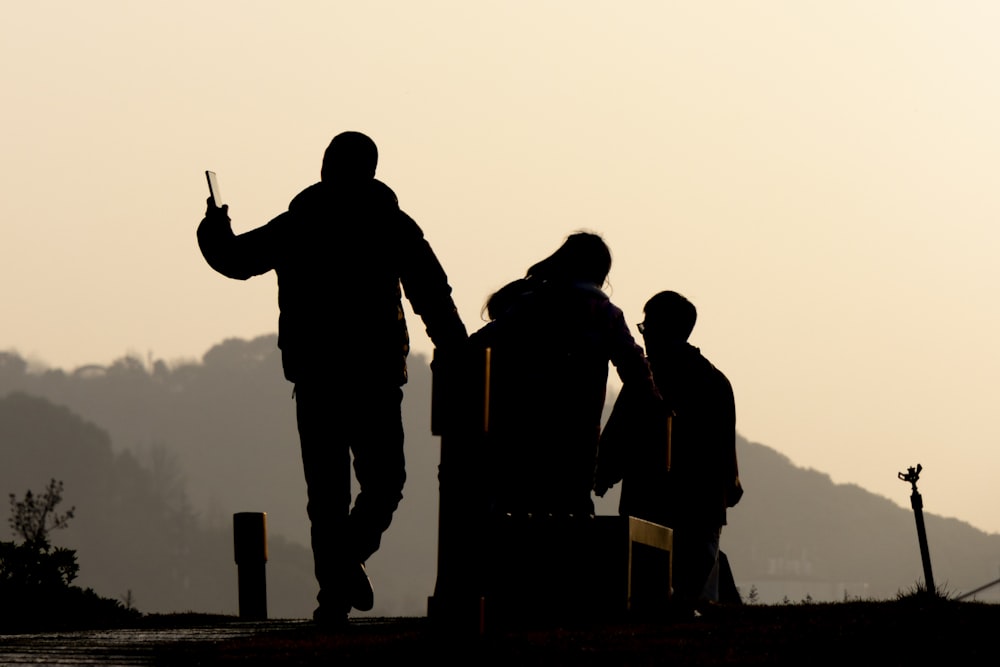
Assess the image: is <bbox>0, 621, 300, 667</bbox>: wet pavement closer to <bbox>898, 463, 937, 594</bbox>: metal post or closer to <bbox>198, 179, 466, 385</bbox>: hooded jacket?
<bbox>198, 179, 466, 385</bbox>: hooded jacket

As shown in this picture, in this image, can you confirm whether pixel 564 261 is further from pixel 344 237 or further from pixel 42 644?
pixel 42 644

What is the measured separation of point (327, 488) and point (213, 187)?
1.67 metres

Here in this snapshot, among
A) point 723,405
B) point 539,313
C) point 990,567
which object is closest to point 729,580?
point 723,405

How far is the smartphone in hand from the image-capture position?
1077cm

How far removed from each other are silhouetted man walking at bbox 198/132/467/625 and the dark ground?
0.52 m

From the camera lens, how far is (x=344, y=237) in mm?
10453

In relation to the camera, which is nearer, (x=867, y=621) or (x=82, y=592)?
(x=867, y=621)

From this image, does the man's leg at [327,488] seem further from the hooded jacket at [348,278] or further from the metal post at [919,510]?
the metal post at [919,510]

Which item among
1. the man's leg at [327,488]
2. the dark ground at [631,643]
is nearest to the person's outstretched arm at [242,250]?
the man's leg at [327,488]

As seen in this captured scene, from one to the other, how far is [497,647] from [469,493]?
64 centimetres

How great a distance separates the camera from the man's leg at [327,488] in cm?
1047

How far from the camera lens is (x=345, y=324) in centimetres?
1041

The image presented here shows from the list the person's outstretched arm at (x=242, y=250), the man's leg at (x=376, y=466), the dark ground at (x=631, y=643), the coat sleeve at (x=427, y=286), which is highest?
the person's outstretched arm at (x=242, y=250)

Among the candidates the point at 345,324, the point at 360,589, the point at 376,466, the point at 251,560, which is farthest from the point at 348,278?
the point at 251,560
